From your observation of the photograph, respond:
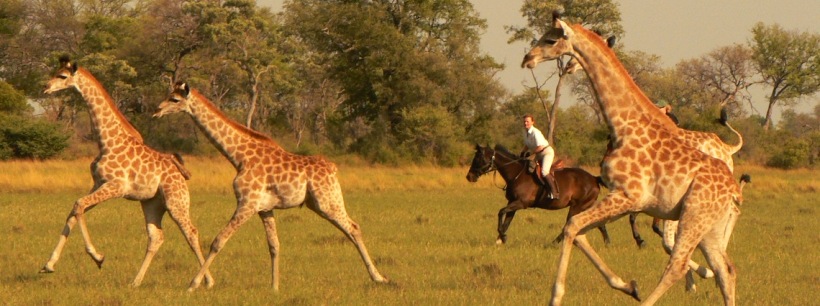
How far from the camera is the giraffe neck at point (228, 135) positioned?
12.3 meters

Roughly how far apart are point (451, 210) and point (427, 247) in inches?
321

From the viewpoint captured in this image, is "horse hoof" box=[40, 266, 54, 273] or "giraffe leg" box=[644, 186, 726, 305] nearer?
"giraffe leg" box=[644, 186, 726, 305]

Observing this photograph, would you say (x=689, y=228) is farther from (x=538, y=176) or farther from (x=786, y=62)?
(x=786, y=62)

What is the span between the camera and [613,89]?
31.3 feet

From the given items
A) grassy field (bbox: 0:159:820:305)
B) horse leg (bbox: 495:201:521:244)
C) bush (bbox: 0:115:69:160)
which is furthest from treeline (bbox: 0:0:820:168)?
horse leg (bbox: 495:201:521:244)

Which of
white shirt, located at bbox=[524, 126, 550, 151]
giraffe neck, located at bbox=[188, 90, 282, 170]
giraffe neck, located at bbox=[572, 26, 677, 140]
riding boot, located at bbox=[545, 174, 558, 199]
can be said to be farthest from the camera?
riding boot, located at bbox=[545, 174, 558, 199]

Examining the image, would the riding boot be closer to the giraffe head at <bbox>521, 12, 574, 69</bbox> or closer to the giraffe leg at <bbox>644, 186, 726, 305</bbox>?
the giraffe head at <bbox>521, 12, 574, 69</bbox>

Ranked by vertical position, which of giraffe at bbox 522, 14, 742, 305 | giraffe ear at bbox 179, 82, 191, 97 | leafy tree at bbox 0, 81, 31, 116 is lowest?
leafy tree at bbox 0, 81, 31, 116

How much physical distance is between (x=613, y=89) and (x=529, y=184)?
29.5 feet

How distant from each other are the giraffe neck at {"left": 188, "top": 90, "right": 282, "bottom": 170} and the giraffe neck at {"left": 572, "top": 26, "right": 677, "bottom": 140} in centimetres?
399

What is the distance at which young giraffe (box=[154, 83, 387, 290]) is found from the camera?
11.8m

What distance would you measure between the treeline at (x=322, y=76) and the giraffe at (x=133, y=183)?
32932 millimetres

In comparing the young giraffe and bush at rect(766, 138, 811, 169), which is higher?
the young giraffe

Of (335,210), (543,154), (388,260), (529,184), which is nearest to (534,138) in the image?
(543,154)
